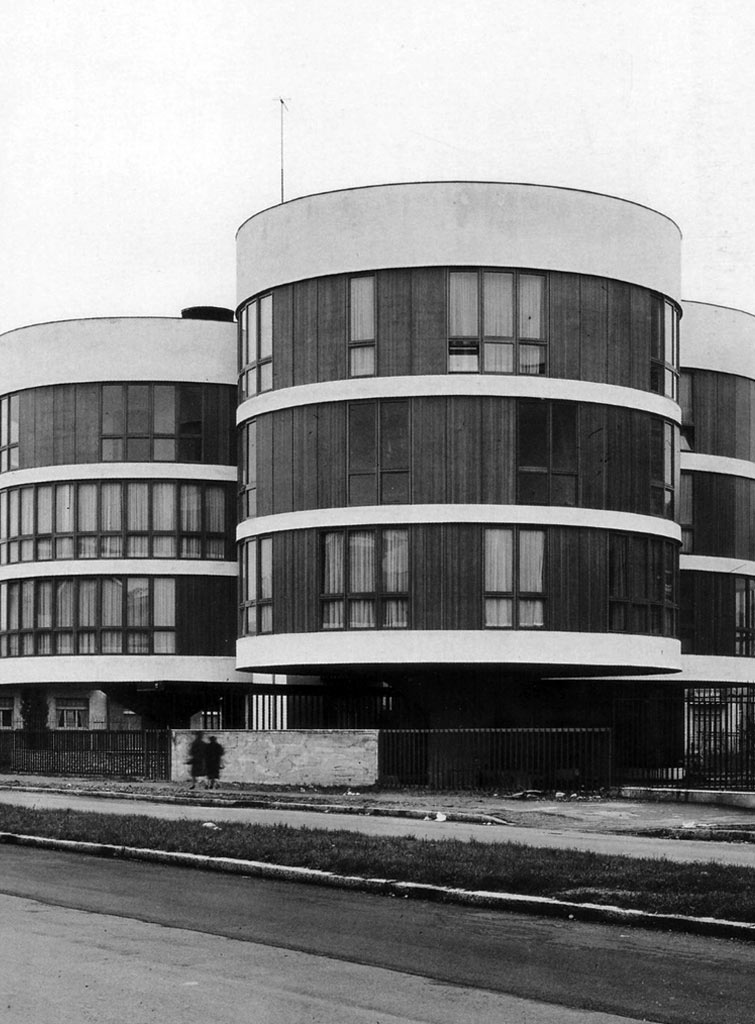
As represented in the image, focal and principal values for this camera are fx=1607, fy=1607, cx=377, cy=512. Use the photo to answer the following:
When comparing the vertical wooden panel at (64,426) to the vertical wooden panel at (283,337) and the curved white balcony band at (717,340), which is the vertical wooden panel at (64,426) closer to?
the vertical wooden panel at (283,337)

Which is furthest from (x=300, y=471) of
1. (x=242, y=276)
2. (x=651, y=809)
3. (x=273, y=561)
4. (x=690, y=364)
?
(x=690, y=364)

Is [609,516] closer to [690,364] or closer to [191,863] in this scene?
[690,364]

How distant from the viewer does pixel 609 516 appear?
114 feet

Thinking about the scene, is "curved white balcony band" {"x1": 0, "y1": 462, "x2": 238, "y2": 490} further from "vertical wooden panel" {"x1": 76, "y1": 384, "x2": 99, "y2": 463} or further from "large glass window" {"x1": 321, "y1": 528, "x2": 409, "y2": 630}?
"large glass window" {"x1": 321, "y1": 528, "x2": 409, "y2": 630}

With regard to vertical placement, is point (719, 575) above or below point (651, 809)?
above

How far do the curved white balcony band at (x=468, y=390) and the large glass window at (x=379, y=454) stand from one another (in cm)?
31

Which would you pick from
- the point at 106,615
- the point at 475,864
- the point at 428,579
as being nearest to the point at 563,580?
the point at 428,579

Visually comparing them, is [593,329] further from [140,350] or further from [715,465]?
[140,350]

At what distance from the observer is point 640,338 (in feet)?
117

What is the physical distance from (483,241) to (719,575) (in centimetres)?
1558

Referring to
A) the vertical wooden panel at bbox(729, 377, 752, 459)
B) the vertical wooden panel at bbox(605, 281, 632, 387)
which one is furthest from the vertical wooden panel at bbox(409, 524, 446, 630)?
the vertical wooden panel at bbox(729, 377, 752, 459)

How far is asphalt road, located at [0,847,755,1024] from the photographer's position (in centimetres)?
936

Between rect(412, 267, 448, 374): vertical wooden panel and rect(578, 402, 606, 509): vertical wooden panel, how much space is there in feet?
10.8

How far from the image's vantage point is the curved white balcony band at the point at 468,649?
33.7m
